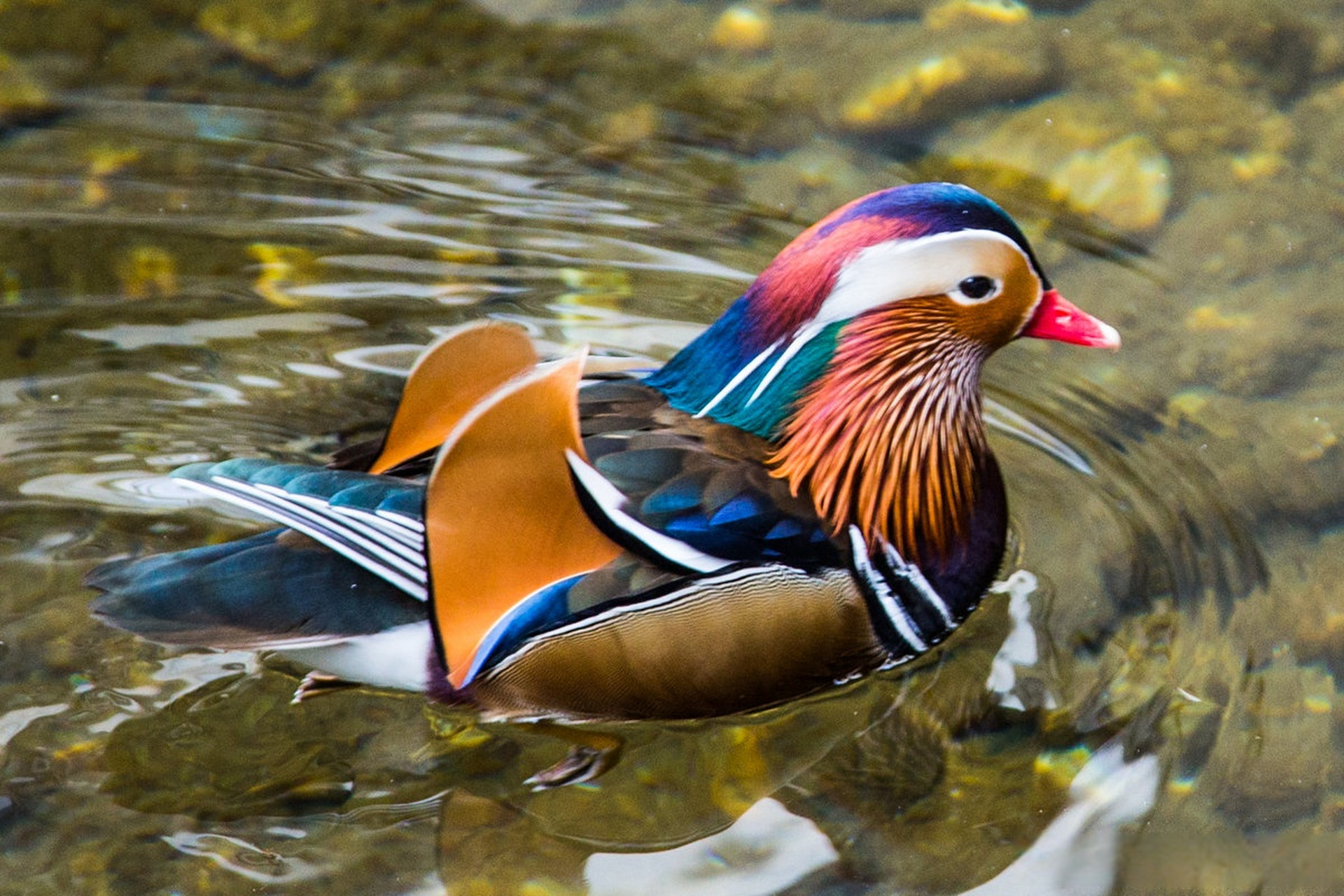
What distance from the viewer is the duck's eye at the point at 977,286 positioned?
267 centimetres

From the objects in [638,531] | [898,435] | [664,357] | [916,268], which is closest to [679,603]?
[638,531]

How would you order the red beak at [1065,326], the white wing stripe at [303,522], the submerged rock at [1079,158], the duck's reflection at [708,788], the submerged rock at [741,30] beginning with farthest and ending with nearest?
1. the submerged rock at [741,30]
2. the submerged rock at [1079,158]
3. the red beak at [1065,326]
4. the duck's reflection at [708,788]
5. the white wing stripe at [303,522]

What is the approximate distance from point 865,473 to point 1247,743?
34.3 inches

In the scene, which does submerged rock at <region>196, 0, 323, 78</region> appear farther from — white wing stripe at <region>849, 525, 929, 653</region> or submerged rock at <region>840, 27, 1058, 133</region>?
white wing stripe at <region>849, 525, 929, 653</region>

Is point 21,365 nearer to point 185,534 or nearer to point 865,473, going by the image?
point 185,534

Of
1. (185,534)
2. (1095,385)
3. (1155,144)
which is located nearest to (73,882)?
(185,534)

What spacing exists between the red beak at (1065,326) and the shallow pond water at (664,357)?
18.8 inches

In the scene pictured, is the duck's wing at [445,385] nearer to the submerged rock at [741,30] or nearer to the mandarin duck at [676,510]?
the mandarin duck at [676,510]

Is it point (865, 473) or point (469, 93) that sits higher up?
point (469, 93)

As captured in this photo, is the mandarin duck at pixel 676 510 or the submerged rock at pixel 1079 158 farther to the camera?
the submerged rock at pixel 1079 158

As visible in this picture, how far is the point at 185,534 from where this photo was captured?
9.59ft

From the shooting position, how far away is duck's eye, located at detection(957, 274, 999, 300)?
2672 mm

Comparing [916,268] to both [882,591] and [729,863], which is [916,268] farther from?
[729,863]

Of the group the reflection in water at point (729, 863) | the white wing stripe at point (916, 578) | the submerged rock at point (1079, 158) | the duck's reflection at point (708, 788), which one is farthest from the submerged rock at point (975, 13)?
the reflection in water at point (729, 863)
